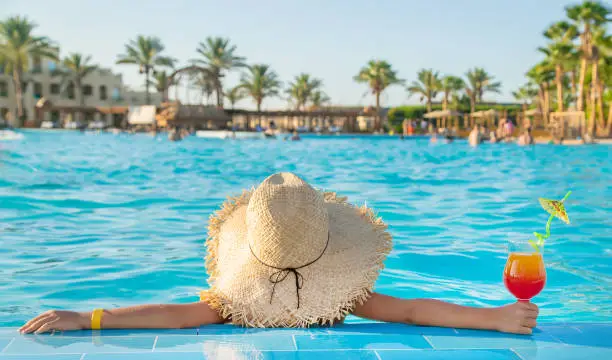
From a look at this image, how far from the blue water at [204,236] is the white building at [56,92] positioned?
52.1m

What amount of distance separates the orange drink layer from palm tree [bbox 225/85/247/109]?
6313cm

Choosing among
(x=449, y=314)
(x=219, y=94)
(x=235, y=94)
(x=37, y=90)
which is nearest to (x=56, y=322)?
(x=449, y=314)

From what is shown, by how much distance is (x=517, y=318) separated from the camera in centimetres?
283

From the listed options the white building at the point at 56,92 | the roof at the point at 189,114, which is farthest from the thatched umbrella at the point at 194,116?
the white building at the point at 56,92

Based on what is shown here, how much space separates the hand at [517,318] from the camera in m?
2.82

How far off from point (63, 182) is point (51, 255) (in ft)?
22.2

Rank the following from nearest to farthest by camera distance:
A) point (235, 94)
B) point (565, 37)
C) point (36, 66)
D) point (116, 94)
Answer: point (565, 37), point (36, 66), point (235, 94), point (116, 94)

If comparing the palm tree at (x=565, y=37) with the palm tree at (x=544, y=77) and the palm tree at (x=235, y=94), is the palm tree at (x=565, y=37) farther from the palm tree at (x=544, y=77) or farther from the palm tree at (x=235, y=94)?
the palm tree at (x=235, y=94)

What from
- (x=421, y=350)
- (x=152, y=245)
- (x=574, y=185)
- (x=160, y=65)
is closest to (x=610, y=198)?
(x=574, y=185)

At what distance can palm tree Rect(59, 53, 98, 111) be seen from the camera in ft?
211

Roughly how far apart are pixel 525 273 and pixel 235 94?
2598 inches

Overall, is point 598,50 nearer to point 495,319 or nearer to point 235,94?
point 495,319

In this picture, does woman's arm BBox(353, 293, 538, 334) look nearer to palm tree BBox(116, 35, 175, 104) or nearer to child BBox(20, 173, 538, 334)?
child BBox(20, 173, 538, 334)

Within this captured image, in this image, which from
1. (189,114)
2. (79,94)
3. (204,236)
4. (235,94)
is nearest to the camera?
(204,236)
